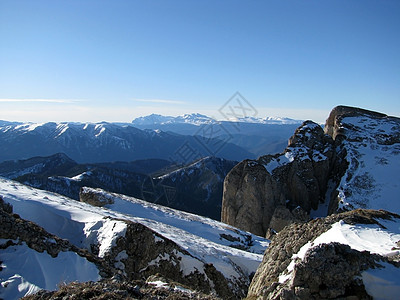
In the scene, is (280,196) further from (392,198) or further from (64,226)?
(64,226)

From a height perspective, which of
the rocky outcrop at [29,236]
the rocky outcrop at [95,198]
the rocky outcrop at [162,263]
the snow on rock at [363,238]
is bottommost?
the rocky outcrop at [95,198]

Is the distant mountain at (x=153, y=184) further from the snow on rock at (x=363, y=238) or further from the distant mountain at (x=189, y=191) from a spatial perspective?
the snow on rock at (x=363, y=238)

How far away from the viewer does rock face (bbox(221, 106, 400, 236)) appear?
45875 mm

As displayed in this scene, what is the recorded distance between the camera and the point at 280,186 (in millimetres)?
50438

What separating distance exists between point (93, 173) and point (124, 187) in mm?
19494

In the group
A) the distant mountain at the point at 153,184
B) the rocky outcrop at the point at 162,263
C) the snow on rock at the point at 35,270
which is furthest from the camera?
the distant mountain at the point at 153,184

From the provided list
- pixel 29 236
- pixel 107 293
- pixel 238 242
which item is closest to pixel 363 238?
pixel 107 293

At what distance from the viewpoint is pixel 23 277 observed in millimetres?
11375

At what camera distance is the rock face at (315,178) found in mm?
45875

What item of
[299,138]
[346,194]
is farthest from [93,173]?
[346,194]

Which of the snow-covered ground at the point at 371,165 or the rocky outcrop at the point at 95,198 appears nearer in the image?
the rocky outcrop at the point at 95,198

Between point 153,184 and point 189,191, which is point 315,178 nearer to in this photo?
point 189,191

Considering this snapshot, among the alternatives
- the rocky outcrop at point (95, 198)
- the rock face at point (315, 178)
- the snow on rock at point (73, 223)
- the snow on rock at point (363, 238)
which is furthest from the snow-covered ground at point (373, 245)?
the rocky outcrop at point (95, 198)

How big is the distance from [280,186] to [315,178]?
26.8 feet
